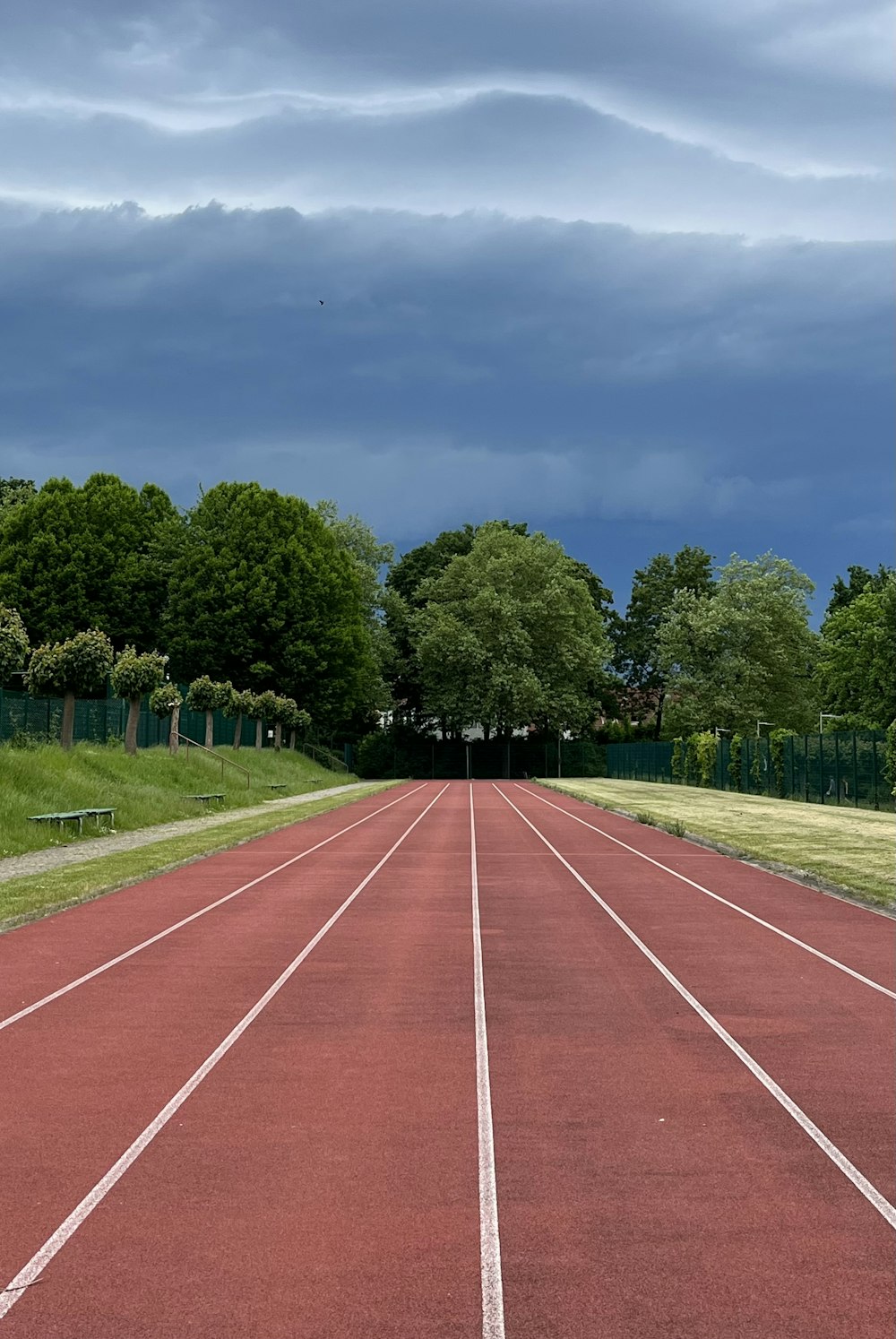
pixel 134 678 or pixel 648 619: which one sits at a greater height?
pixel 648 619

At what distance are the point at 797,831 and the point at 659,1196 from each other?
1957 cm

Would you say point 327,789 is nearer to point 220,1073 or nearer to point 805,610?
point 805,610

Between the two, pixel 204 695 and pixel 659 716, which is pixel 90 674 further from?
pixel 659 716

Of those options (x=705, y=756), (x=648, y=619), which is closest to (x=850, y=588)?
(x=648, y=619)

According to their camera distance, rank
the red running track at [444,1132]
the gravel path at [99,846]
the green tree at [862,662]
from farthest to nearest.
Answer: the green tree at [862,662]
the gravel path at [99,846]
the red running track at [444,1132]

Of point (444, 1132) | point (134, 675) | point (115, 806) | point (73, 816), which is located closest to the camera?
point (444, 1132)

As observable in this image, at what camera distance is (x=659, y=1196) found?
192 inches

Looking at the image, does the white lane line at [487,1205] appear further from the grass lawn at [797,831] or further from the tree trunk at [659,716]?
the tree trunk at [659,716]

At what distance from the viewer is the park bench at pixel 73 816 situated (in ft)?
64.5

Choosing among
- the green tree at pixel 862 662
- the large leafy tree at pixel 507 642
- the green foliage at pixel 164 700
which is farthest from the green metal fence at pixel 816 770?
the large leafy tree at pixel 507 642

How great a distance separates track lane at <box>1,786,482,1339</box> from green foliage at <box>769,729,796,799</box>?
108 feet

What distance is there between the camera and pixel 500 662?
70.3 meters

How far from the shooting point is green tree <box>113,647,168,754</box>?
A: 31.8 metres

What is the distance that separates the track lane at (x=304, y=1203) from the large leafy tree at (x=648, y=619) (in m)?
82.8
